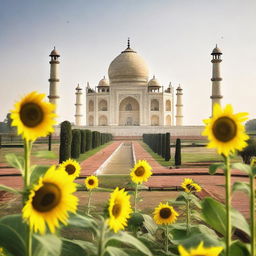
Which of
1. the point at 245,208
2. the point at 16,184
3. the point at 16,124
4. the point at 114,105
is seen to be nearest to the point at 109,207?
the point at 16,124

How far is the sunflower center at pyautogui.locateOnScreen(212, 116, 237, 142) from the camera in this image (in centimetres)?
108

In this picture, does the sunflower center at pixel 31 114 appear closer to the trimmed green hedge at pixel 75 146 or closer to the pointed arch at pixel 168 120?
the trimmed green hedge at pixel 75 146

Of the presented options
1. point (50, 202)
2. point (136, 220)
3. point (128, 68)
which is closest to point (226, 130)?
point (50, 202)

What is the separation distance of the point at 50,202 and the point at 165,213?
1.22m

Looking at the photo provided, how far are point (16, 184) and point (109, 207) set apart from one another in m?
6.26

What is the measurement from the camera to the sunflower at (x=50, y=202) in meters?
0.86

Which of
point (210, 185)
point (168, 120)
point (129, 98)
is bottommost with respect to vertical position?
point (210, 185)

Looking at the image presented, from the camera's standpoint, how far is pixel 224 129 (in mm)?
1095

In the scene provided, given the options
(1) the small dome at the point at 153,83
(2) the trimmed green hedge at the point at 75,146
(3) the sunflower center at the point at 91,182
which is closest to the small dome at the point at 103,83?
(1) the small dome at the point at 153,83

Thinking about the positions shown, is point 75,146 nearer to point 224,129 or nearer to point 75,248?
point 75,248

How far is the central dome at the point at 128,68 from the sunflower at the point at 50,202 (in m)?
39.3

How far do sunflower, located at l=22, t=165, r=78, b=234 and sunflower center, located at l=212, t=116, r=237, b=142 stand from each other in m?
0.50

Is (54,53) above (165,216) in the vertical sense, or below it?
above

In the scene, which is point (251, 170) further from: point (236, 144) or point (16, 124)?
point (16, 124)
